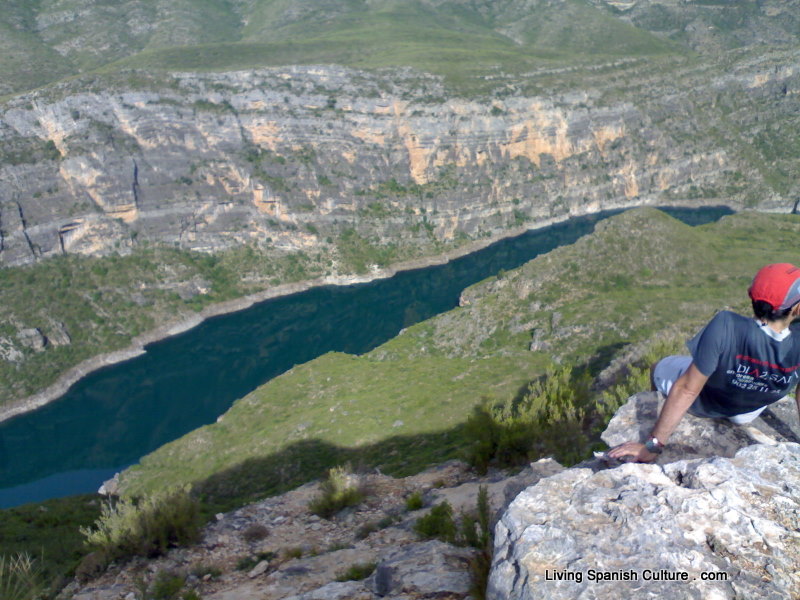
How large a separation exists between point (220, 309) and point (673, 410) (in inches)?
3722

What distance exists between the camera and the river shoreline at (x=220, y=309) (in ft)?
244

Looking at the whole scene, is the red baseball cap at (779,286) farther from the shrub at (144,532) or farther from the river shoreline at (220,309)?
the river shoreline at (220,309)

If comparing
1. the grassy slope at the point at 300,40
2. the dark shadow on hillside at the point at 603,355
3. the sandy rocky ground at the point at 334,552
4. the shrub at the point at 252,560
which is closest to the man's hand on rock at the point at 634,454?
the sandy rocky ground at the point at 334,552

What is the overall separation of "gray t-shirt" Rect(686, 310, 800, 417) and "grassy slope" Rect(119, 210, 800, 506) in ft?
67.9

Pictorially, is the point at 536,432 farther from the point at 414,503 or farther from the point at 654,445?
the point at 654,445

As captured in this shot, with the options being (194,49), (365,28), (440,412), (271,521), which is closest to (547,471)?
(271,521)

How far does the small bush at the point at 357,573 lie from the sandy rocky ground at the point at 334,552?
21cm

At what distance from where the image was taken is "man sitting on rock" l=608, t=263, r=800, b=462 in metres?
5.86

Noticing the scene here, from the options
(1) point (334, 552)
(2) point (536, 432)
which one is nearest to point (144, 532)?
(1) point (334, 552)

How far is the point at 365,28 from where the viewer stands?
517 feet

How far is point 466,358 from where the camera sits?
1827 inches

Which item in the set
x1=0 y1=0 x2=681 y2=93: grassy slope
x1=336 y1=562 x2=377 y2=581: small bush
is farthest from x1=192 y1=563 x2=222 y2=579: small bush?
x1=0 y1=0 x2=681 y2=93: grassy slope

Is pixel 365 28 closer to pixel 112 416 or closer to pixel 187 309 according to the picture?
pixel 187 309

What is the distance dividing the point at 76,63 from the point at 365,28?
7614 cm
